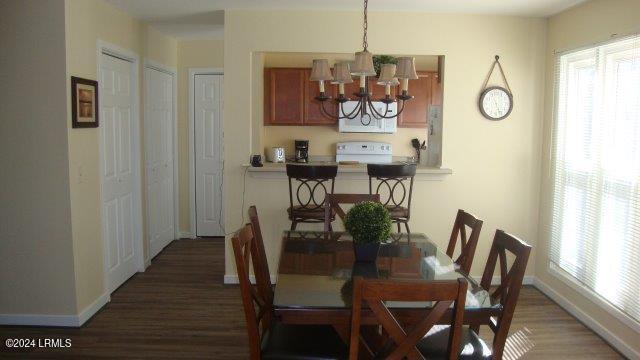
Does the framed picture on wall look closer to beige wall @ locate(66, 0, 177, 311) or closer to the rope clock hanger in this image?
beige wall @ locate(66, 0, 177, 311)

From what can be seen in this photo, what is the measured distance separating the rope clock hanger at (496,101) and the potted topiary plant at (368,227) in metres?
2.34

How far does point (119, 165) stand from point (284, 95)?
2636 millimetres

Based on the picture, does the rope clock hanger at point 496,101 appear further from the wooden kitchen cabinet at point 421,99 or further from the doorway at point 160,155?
the doorway at point 160,155

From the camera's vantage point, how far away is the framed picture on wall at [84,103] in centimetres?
359

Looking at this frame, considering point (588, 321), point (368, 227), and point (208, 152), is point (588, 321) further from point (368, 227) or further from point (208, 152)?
point (208, 152)

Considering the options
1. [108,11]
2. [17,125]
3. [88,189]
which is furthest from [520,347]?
[108,11]

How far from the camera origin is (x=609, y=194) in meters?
3.61

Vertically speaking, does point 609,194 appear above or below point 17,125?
below

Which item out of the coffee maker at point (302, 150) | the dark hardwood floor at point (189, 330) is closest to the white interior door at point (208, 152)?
the coffee maker at point (302, 150)

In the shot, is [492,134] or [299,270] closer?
[299,270]

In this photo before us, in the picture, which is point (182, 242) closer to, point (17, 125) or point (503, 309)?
point (17, 125)

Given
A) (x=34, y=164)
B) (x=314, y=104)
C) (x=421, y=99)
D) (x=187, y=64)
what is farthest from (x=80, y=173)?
(x=421, y=99)

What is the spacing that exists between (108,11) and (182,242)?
299 cm

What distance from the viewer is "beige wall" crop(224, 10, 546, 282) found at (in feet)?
14.9
